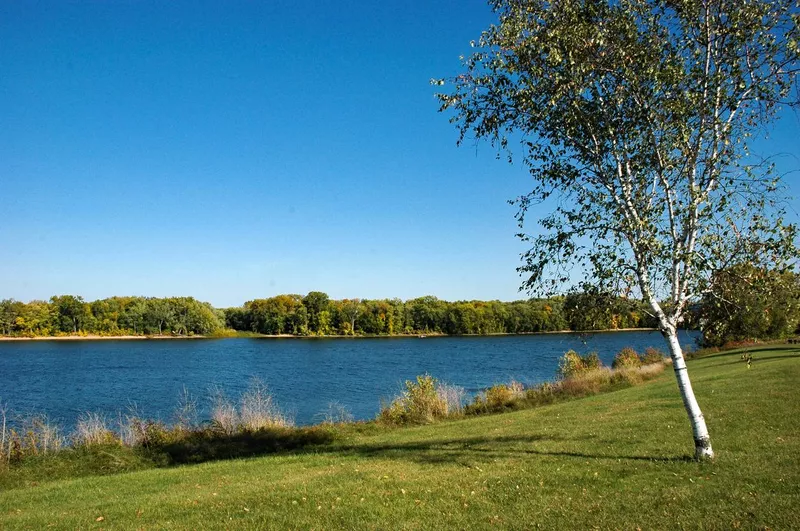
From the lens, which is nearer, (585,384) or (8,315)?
(585,384)

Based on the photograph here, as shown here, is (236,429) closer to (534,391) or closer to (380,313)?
(534,391)

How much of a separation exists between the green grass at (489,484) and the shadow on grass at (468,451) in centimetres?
5

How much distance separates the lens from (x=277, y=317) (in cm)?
14062

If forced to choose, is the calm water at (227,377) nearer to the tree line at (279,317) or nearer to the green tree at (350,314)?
the tree line at (279,317)

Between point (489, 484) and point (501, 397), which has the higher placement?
point (489, 484)

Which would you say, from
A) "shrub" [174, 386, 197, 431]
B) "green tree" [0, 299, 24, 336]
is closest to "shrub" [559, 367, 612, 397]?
"shrub" [174, 386, 197, 431]

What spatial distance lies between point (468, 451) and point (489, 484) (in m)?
3.87

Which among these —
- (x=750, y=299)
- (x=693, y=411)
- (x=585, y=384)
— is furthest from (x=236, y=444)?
(x=585, y=384)

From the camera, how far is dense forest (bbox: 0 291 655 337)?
124 m

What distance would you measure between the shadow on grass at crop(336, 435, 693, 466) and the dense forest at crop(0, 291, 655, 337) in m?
104

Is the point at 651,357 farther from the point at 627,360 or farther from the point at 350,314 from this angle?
the point at 350,314

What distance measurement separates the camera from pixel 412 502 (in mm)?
8594

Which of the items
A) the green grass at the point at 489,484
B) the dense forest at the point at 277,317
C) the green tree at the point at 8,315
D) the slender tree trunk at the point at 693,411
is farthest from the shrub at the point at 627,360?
the green tree at the point at 8,315

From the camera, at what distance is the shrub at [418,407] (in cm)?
2389
